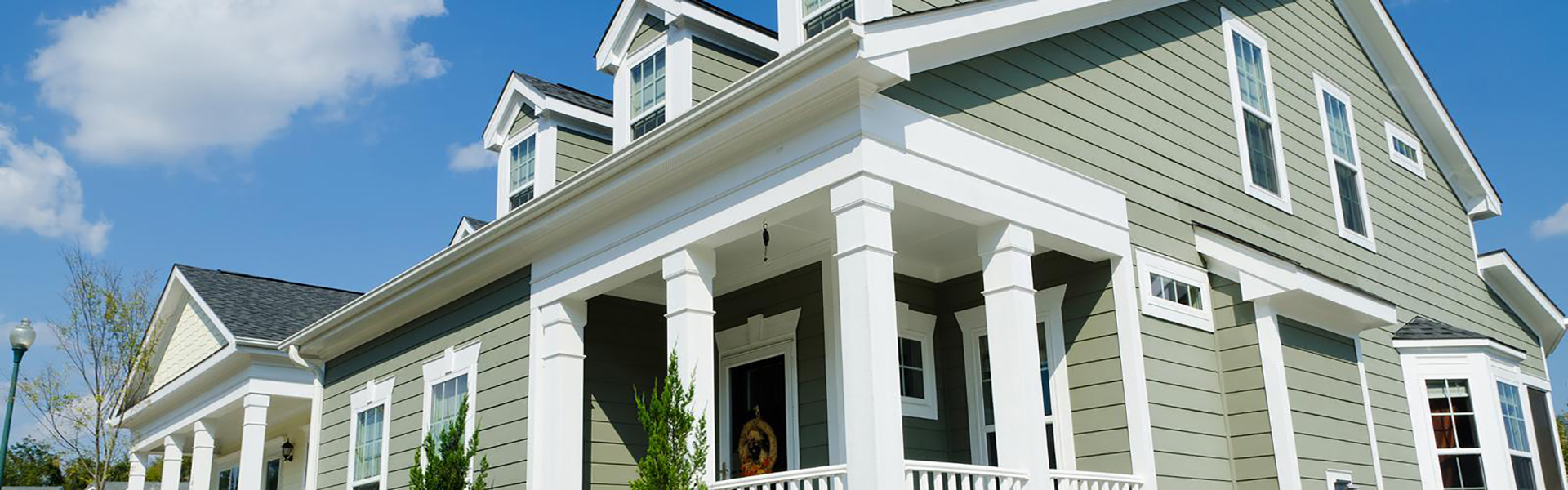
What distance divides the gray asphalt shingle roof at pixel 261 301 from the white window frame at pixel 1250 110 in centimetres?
1245

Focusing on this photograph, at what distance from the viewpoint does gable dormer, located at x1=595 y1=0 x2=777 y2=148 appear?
10.1m

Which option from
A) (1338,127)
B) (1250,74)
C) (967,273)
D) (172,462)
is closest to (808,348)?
(967,273)

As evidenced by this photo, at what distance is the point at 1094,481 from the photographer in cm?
759

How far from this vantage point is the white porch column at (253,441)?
14790mm

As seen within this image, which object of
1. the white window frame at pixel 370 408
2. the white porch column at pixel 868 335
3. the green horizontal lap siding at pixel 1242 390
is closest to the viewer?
the white porch column at pixel 868 335

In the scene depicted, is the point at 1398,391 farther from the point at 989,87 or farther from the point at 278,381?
the point at 278,381

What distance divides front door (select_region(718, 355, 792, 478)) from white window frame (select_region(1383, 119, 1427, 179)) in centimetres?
769

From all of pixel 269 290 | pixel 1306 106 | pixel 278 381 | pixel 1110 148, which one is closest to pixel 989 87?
pixel 1110 148

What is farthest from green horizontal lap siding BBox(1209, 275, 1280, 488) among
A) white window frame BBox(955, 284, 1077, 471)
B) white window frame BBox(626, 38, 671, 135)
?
white window frame BBox(626, 38, 671, 135)

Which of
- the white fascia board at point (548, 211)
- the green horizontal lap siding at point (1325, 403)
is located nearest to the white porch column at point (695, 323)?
the white fascia board at point (548, 211)

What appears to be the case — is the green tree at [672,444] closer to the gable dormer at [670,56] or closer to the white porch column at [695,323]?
the white porch column at [695,323]

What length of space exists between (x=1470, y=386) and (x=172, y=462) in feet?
57.6

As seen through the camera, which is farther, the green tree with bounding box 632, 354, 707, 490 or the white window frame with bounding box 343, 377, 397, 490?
the white window frame with bounding box 343, 377, 397, 490

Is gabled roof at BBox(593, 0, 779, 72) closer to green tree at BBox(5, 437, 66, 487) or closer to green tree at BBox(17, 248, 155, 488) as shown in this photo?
green tree at BBox(17, 248, 155, 488)
